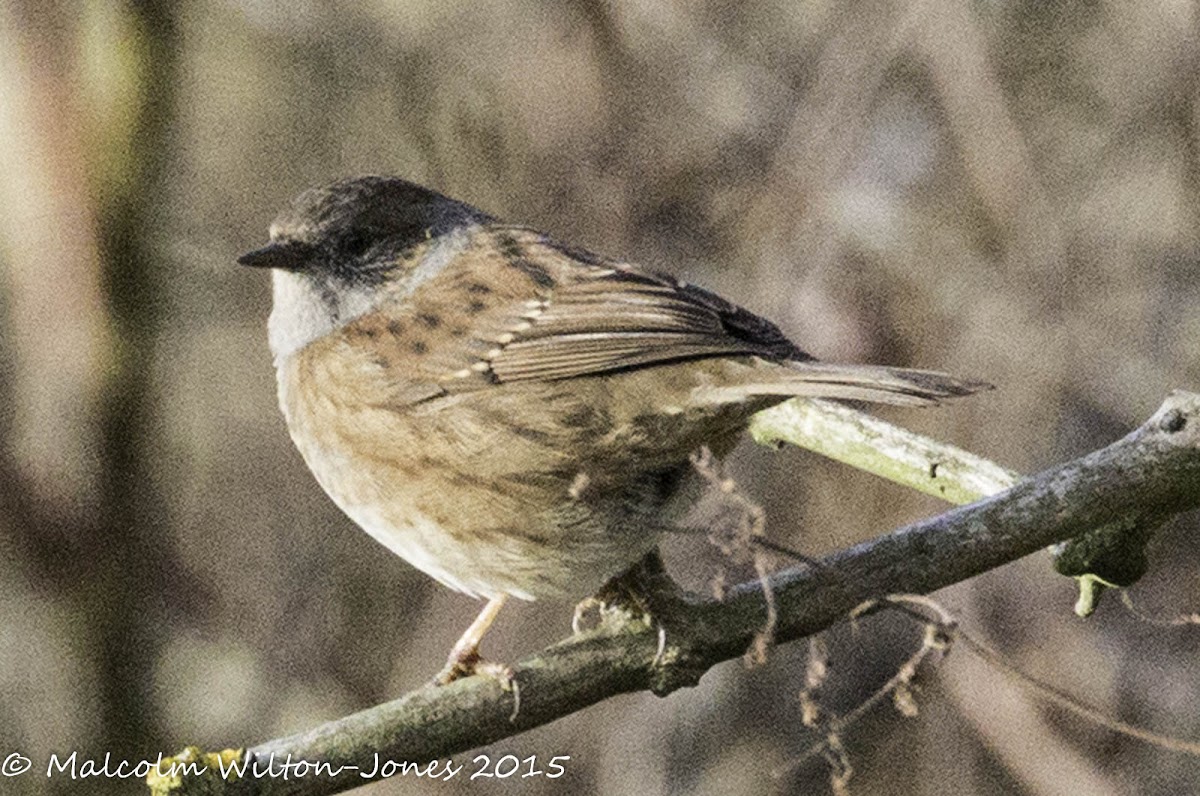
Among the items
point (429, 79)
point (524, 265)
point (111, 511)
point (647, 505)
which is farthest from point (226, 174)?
point (647, 505)

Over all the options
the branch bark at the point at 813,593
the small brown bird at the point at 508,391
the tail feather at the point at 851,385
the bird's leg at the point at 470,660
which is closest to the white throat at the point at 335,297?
the small brown bird at the point at 508,391

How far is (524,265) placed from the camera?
363 centimetres

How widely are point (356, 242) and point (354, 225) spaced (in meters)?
0.04

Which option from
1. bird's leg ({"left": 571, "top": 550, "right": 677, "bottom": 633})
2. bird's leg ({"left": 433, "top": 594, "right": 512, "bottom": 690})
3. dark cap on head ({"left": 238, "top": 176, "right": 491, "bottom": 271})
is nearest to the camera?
bird's leg ({"left": 433, "top": 594, "right": 512, "bottom": 690})

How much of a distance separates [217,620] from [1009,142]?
3029 millimetres

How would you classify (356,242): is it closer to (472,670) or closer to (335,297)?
(335,297)

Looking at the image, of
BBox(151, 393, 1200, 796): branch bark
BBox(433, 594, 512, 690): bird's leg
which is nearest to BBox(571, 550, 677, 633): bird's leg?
BBox(151, 393, 1200, 796): branch bark

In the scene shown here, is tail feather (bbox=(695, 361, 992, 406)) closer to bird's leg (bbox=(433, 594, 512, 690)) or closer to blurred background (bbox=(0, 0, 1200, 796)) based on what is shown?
bird's leg (bbox=(433, 594, 512, 690))

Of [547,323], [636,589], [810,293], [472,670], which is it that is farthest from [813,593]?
[810,293]

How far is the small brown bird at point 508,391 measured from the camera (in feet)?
10.7

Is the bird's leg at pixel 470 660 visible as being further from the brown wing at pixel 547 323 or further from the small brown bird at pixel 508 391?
the brown wing at pixel 547 323

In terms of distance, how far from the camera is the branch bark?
288 cm

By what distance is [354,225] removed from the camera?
3.72 metres

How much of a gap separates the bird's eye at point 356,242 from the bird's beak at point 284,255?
75 millimetres
